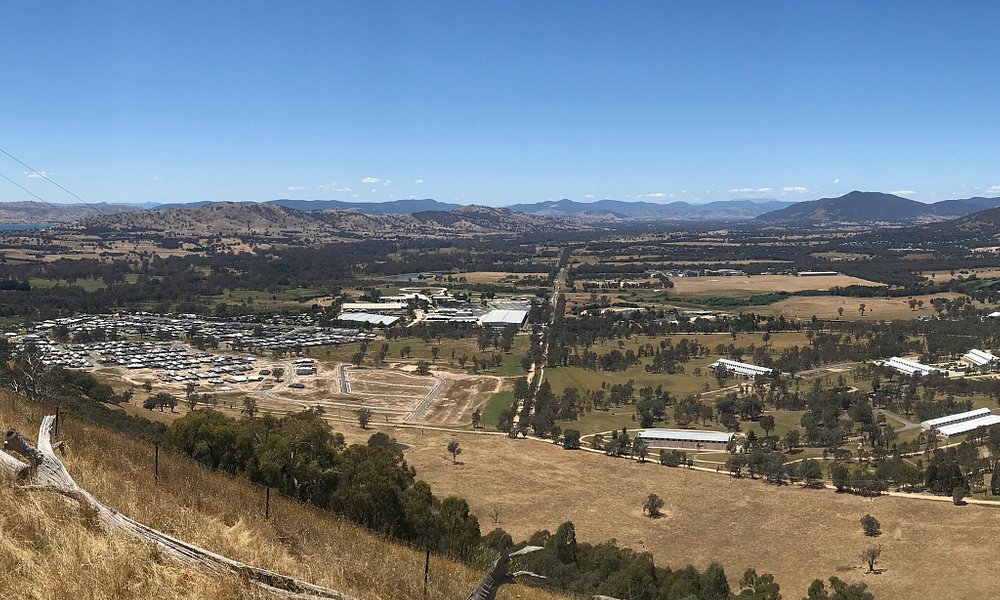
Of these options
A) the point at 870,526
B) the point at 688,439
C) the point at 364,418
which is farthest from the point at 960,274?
the point at 364,418

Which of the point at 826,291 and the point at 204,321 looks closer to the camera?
the point at 204,321

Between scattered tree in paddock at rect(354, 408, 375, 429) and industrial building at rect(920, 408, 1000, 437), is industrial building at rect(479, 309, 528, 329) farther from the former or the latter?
industrial building at rect(920, 408, 1000, 437)

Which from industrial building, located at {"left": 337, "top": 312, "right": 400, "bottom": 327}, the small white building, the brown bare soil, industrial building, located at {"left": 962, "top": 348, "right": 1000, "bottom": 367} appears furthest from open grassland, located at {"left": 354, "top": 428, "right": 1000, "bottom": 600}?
the small white building

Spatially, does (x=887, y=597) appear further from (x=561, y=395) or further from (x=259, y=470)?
(x=561, y=395)

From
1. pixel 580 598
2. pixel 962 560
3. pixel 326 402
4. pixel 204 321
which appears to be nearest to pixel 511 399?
pixel 326 402

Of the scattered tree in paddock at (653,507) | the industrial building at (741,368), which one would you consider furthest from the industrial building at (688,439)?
the industrial building at (741,368)

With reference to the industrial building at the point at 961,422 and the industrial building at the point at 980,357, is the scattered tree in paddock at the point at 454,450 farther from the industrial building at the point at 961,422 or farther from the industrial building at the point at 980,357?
the industrial building at the point at 980,357

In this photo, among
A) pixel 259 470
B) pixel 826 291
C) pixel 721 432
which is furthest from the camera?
pixel 826 291
